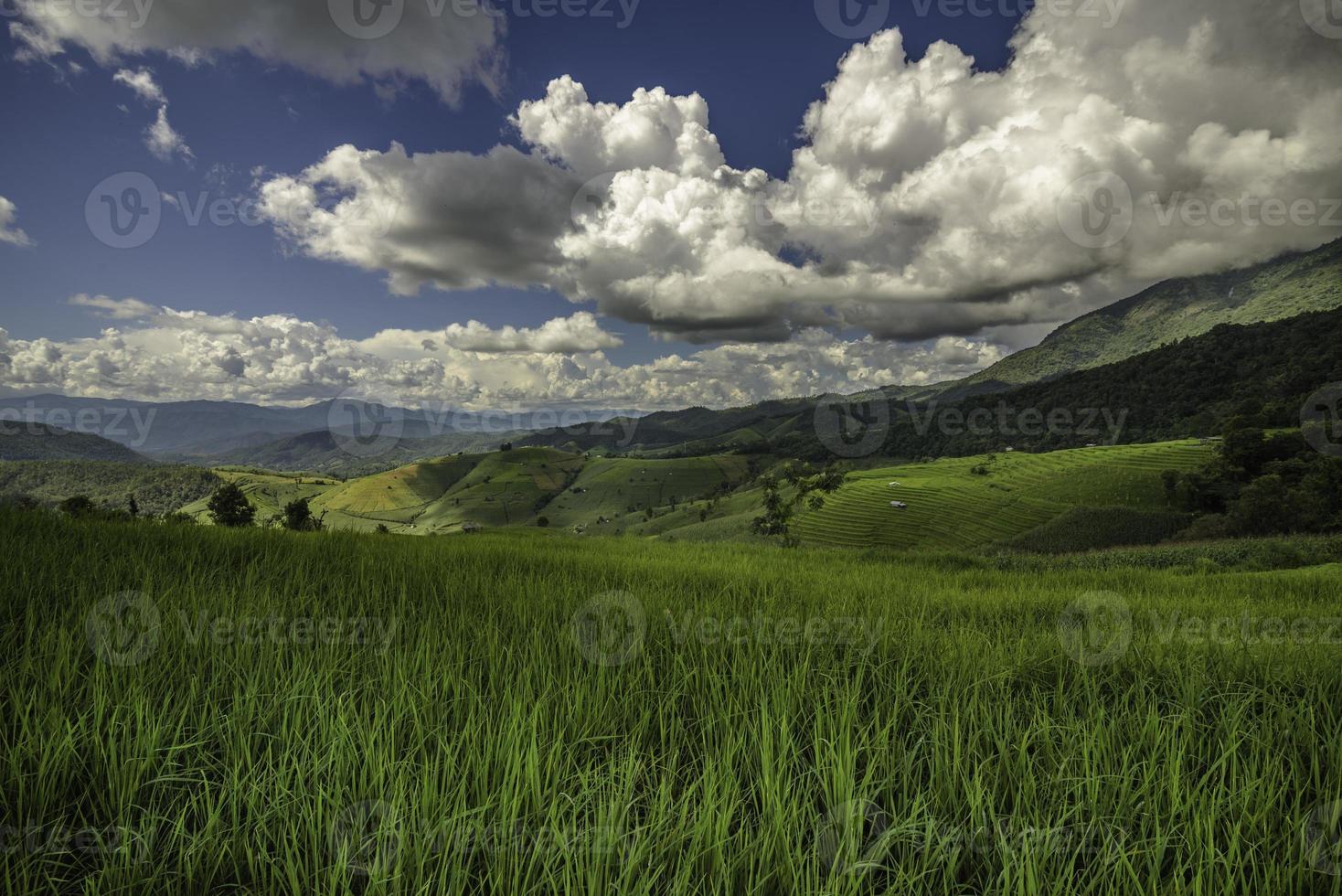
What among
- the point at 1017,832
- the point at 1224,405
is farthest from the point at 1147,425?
the point at 1017,832

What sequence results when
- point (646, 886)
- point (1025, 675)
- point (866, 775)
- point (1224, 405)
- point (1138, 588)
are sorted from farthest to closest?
point (1224, 405) < point (1138, 588) < point (1025, 675) < point (866, 775) < point (646, 886)

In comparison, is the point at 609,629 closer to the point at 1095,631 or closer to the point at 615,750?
the point at 615,750

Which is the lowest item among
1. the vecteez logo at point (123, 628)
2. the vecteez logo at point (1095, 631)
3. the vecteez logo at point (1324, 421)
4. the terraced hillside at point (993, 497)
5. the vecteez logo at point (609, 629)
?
the terraced hillside at point (993, 497)

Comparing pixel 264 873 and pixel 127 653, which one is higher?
pixel 127 653

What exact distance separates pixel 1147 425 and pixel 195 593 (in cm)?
21728

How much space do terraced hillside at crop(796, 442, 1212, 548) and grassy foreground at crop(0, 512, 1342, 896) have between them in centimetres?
9800

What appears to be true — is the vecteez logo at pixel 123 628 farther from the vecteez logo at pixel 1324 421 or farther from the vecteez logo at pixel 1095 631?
the vecteez logo at pixel 1324 421

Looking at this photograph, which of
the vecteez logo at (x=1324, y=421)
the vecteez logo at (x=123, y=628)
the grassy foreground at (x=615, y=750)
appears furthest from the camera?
the vecteez logo at (x=1324, y=421)

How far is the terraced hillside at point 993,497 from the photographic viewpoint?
308 ft

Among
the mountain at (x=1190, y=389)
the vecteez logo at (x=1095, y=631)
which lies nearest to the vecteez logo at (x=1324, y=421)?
the mountain at (x=1190, y=389)

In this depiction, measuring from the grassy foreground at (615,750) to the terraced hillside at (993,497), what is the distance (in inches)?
3858

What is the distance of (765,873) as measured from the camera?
1836mm

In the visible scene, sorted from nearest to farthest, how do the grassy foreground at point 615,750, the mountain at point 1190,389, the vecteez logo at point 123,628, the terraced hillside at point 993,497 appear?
1. the grassy foreground at point 615,750
2. the vecteez logo at point 123,628
3. the terraced hillside at point 993,497
4. the mountain at point 1190,389

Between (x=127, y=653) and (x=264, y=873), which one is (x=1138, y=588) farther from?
(x=127, y=653)
